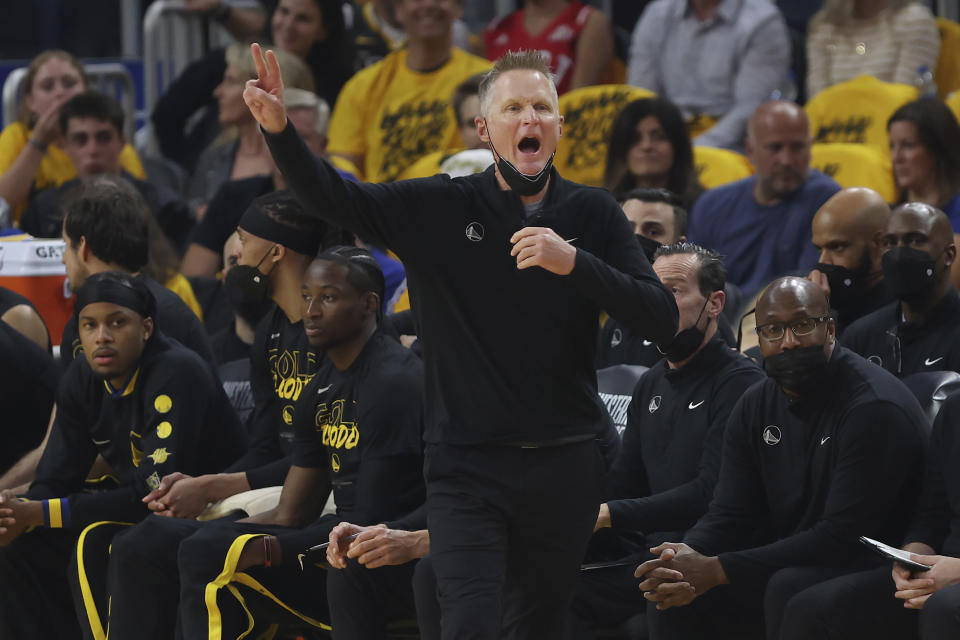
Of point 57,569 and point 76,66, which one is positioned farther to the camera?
point 76,66

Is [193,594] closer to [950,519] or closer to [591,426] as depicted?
[591,426]

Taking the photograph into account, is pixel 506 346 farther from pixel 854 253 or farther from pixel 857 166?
pixel 857 166

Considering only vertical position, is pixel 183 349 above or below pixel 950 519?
above

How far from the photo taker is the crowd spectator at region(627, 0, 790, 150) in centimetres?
762

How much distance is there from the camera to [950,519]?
3.99 metres

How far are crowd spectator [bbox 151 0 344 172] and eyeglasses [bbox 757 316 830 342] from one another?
181 inches

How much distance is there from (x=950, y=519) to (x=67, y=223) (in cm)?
337

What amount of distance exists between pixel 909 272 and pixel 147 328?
2510 mm

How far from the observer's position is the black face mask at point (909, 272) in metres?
4.79

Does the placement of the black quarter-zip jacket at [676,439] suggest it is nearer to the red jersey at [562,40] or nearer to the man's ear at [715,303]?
the man's ear at [715,303]

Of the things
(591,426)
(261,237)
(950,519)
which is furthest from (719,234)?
(591,426)

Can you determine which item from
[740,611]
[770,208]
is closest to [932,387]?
[740,611]

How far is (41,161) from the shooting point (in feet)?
25.8

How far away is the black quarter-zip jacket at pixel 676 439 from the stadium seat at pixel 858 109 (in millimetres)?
2779
